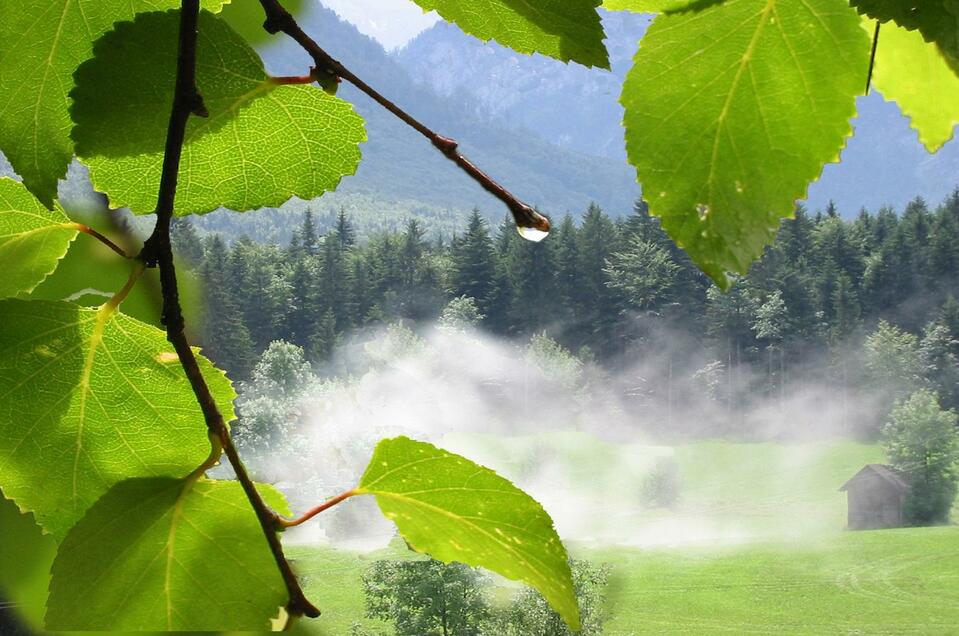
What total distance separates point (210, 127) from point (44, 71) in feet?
0.08

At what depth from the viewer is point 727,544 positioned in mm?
10844

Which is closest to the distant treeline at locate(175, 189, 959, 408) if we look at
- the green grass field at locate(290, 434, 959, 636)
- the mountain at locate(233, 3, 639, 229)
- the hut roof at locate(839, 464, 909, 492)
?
the hut roof at locate(839, 464, 909, 492)

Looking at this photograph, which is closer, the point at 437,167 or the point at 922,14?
the point at 922,14

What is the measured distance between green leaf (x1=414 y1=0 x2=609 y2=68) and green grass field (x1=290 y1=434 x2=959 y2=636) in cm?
891

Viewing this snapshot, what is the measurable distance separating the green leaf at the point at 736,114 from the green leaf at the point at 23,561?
0.14 meters

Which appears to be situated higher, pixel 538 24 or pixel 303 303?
pixel 303 303

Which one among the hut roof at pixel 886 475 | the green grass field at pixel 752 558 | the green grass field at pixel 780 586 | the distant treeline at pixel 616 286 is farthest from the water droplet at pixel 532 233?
the hut roof at pixel 886 475

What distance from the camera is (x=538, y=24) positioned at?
127 millimetres

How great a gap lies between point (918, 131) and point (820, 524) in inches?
460

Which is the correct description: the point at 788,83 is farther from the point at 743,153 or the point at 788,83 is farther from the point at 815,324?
the point at 815,324

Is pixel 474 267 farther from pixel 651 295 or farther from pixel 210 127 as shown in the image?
pixel 210 127

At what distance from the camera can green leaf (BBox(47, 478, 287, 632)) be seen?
118mm

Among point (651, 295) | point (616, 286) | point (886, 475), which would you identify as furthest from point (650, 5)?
point (886, 475)

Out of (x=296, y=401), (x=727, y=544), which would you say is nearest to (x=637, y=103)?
(x=296, y=401)
